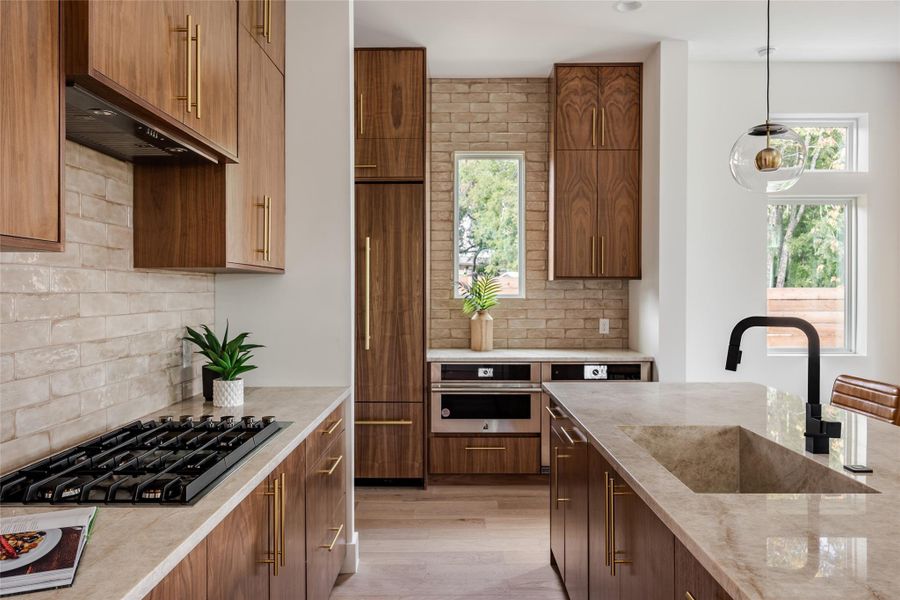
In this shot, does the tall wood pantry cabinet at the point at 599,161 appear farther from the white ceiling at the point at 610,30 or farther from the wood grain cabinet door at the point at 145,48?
the wood grain cabinet door at the point at 145,48

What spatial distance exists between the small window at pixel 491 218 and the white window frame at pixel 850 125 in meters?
1.94

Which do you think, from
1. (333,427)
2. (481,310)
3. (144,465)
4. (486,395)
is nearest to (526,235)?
(481,310)

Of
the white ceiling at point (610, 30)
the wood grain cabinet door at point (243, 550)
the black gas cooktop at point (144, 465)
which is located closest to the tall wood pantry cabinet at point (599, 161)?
the white ceiling at point (610, 30)

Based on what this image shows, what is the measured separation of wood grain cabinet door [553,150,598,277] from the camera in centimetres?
411

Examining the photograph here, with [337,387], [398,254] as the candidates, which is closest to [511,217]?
[398,254]

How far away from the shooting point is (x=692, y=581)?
3.60ft

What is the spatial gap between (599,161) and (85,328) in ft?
10.8

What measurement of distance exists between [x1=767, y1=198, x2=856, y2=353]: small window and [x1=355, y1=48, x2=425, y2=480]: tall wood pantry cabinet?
8.58ft

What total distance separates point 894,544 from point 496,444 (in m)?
3.06

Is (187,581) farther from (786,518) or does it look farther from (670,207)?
(670,207)

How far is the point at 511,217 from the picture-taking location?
4.59 m

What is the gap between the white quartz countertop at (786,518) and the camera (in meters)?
0.87

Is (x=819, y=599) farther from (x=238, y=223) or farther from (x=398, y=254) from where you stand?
(x=398, y=254)

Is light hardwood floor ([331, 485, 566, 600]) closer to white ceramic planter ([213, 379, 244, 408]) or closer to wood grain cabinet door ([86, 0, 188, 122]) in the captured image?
white ceramic planter ([213, 379, 244, 408])
